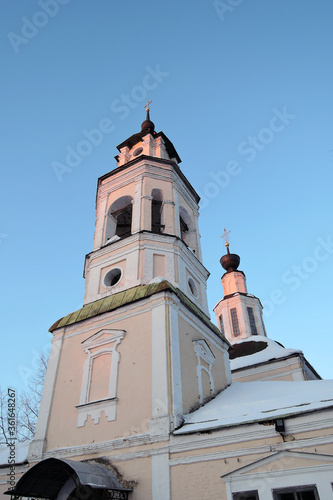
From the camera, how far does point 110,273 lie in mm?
12203

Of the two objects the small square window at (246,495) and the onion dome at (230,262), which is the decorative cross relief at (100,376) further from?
the onion dome at (230,262)

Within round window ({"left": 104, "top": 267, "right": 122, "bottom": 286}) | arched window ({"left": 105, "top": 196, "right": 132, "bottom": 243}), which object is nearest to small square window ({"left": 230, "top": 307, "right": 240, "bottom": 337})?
arched window ({"left": 105, "top": 196, "right": 132, "bottom": 243})

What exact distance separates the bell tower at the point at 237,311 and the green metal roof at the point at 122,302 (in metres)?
10.8

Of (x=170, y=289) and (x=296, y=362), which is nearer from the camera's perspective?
(x=170, y=289)

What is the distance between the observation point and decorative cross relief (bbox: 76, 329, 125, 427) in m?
8.84

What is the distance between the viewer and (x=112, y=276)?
482 inches

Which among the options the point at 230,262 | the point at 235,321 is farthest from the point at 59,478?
the point at 230,262

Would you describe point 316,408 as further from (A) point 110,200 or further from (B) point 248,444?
(A) point 110,200

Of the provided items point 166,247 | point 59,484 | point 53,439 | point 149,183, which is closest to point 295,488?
point 59,484

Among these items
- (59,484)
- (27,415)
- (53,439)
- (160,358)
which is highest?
(27,415)

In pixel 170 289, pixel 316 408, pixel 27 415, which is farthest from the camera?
pixel 27 415

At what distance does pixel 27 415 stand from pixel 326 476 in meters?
12.3

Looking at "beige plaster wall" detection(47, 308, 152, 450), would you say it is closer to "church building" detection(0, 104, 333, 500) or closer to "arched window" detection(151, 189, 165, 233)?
"church building" detection(0, 104, 333, 500)

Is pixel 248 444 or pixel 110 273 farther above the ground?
pixel 110 273
